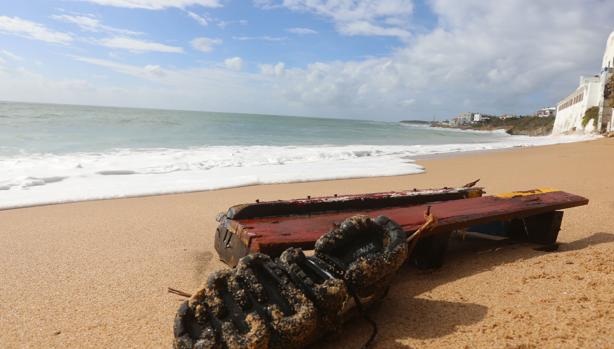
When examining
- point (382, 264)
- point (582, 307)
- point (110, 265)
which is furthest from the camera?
point (110, 265)

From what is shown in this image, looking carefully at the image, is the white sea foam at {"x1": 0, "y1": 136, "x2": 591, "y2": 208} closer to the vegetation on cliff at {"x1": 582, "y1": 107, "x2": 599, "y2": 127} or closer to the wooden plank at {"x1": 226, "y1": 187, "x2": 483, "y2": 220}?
the wooden plank at {"x1": 226, "y1": 187, "x2": 483, "y2": 220}

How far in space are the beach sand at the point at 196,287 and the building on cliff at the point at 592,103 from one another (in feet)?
114

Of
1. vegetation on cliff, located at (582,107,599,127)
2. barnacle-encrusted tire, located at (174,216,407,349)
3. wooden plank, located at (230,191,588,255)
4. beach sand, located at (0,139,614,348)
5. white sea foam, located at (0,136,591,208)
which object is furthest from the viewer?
vegetation on cliff, located at (582,107,599,127)

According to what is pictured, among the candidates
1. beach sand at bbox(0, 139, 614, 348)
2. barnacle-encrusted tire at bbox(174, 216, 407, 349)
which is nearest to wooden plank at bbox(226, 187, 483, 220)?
beach sand at bbox(0, 139, 614, 348)

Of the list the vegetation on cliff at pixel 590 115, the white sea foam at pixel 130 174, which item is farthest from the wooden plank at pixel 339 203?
the vegetation on cliff at pixel 590 115

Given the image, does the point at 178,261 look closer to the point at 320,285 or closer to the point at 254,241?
the point at 254,241

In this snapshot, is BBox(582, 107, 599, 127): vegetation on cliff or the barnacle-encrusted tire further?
BBox(582, 107, 599, 127): vegetation on cliff

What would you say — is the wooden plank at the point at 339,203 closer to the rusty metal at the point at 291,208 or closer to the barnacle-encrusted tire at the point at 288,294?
the rusty metal at the point at 291,208

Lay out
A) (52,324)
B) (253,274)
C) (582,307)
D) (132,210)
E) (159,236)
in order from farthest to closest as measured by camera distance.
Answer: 1. (132,210)
2. (159,236)
3. (52,324)
4. (582,307)
5. (253,274)

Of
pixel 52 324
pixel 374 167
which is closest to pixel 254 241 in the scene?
pixel 52 324

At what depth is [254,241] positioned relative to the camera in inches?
89.0

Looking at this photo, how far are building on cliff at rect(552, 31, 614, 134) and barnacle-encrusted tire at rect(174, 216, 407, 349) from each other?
3618 cm

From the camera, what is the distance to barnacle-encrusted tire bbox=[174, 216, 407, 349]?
4.97ft

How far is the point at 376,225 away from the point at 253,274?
747mm
